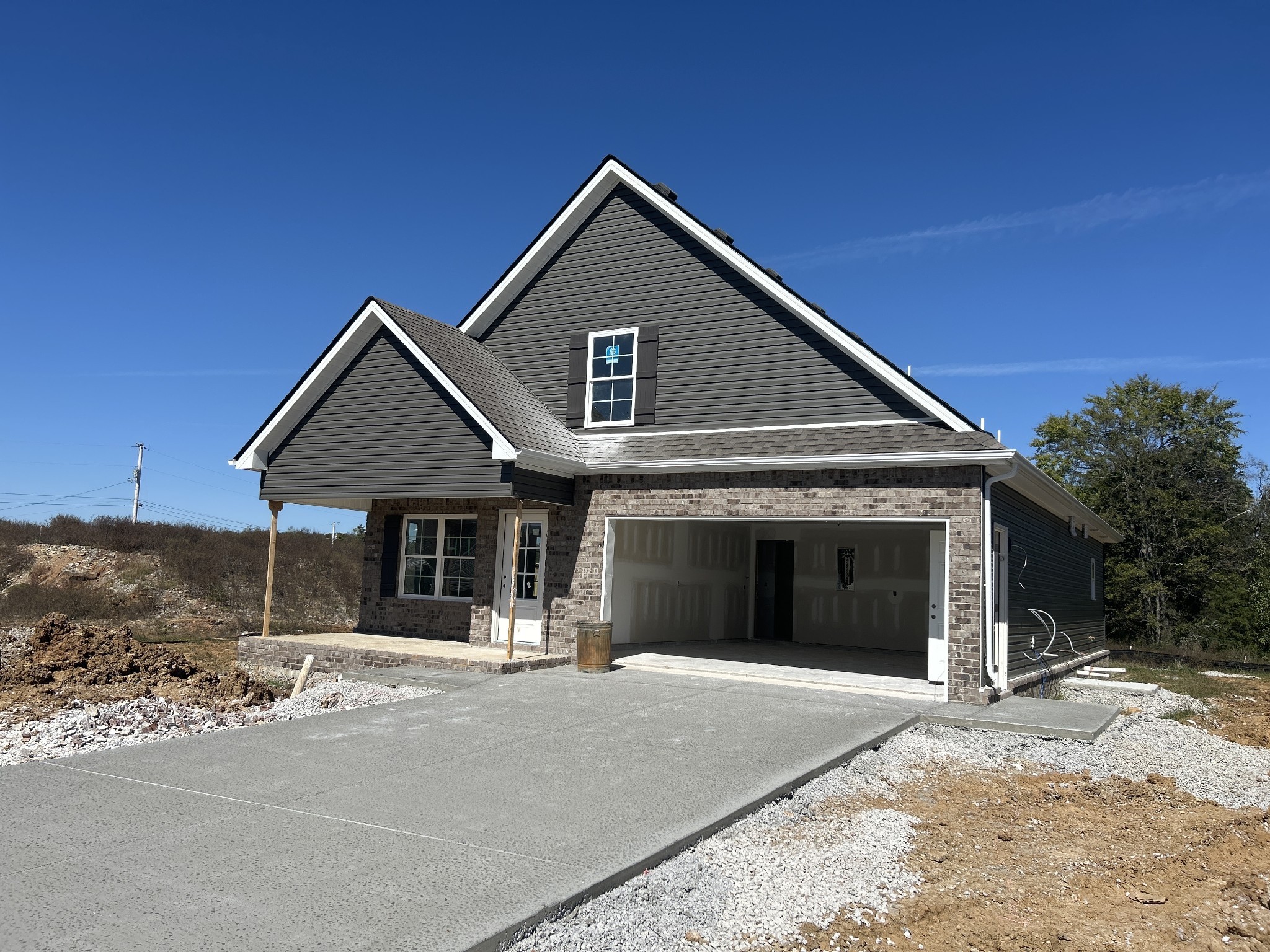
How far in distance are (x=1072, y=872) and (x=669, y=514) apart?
884 centimetres

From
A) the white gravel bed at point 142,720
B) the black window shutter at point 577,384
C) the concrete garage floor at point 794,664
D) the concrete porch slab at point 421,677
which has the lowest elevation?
the white gravel bed at point 142,720

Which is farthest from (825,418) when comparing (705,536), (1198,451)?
(1198,451)

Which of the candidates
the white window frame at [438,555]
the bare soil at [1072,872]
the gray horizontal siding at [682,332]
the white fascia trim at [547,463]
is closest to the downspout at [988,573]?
the gray horizontal siding at [682,332]

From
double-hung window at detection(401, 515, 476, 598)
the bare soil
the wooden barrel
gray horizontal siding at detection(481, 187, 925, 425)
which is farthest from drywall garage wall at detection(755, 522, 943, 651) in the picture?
the bare soil

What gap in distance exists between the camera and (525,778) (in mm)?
6926

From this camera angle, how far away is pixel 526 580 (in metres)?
15.4

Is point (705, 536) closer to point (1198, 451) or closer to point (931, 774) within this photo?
point (931, 774)

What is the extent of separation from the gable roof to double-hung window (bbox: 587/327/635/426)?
0.73 metres

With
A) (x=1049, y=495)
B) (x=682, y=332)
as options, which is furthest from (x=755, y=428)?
(x=1049, y=495)

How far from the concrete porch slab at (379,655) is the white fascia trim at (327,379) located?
3.17m

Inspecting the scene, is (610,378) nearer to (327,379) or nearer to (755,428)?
(755,428)

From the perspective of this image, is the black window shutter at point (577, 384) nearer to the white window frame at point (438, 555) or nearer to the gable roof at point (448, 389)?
the gable roof at point (448, 389)

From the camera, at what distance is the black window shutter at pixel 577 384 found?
16.0m

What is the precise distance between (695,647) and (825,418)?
19.1ft
